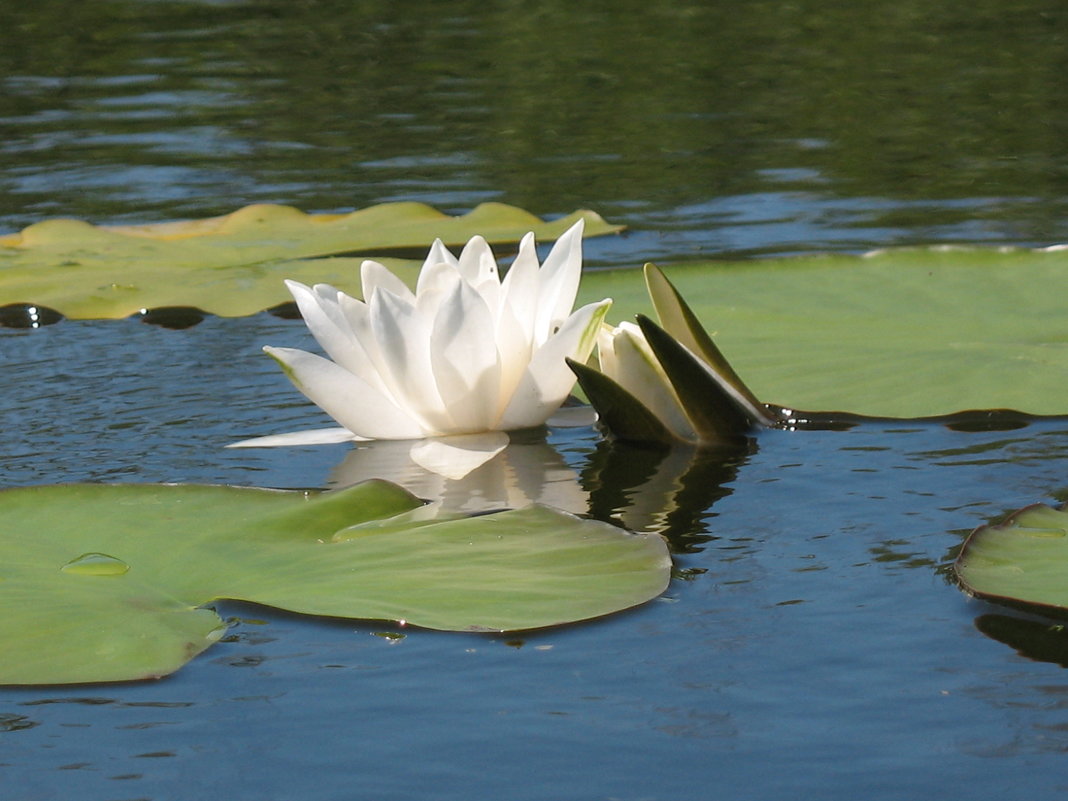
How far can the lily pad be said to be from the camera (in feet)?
5.34

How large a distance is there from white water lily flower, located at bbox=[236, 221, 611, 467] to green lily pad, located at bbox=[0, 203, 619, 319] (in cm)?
91

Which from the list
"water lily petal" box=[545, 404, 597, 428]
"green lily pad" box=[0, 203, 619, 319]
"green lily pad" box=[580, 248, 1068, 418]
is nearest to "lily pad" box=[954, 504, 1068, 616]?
"green lily pad" box=[580, 248, 1068, 418]

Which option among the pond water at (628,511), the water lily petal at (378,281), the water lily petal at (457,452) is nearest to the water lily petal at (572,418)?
the pond water at (628,511)

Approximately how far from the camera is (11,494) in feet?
6.57

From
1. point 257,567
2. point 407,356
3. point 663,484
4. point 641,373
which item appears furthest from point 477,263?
point 257,567

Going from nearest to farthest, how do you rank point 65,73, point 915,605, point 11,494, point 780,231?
point 915,605 → point 11,494 → point 780,231 → point 65,73

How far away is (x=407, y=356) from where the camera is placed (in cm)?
230

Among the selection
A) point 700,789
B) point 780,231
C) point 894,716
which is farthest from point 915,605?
point 780,231

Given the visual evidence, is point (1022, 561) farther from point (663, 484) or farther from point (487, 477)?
point (487, 477)

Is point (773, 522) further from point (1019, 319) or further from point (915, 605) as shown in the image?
point (1019, 319)

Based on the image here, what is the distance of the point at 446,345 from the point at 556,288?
24cm

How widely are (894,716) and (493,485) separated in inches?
36.3

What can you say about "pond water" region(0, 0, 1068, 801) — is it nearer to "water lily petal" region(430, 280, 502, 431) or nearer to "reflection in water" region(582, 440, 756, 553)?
"reflection in water" region(582, 440, 756, 553)

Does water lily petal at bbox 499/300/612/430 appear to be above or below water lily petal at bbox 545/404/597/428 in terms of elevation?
above
